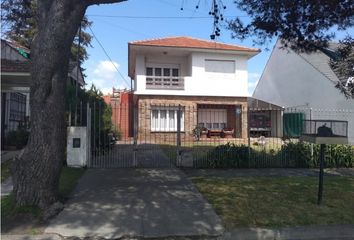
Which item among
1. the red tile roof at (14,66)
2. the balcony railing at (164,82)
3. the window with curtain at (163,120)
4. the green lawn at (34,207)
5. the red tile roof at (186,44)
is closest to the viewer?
the green lawn at (34,207)

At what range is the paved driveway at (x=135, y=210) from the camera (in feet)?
24.3

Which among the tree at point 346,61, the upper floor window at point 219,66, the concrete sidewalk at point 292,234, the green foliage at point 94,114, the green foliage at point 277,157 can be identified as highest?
the upper floor window at point 219,66

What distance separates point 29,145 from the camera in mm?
8078

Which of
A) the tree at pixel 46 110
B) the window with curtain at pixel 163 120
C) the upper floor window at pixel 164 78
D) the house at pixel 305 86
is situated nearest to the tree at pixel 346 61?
the tree at pixel 46 110

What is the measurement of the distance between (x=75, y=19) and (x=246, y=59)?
2420 centimetres

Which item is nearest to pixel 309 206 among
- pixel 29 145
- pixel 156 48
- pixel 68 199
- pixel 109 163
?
pixel 68 199

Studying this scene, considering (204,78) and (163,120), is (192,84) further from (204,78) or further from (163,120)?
(163,120)

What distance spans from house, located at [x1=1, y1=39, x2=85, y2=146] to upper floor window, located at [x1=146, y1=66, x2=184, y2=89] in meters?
6.03

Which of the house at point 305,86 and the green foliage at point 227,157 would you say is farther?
the house at point 305,86

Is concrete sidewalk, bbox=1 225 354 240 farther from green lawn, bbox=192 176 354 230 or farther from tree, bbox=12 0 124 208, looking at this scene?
tree, bbox=12 0 124 208

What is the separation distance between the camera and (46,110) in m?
8.09

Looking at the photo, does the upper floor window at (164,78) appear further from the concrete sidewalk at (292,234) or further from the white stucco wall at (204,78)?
the concrete sidewalk at (292,234)

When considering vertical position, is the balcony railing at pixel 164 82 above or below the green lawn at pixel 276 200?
above

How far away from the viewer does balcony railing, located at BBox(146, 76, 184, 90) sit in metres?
30.3
